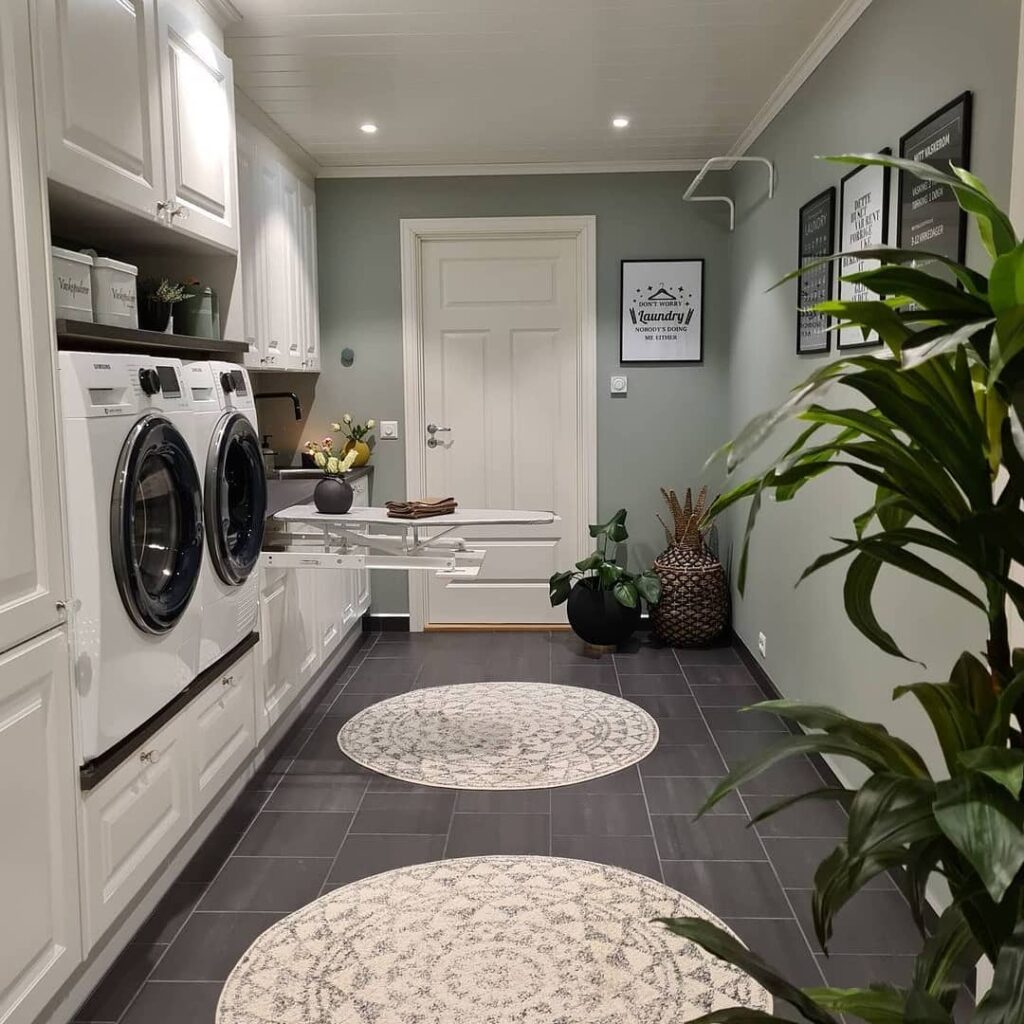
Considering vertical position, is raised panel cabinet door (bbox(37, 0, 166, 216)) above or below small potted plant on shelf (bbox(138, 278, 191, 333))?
above

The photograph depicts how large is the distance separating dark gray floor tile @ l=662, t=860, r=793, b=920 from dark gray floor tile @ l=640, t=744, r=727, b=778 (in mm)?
655

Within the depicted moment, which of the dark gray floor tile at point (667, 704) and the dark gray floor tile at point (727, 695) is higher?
Result: the dark gray floor tile at point (727, 695)

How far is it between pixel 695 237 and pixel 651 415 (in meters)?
0.96

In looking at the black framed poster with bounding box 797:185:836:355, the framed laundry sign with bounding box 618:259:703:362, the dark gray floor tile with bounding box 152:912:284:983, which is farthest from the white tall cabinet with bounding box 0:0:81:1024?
the framed laundry sign with bounding box 618:259:703:362

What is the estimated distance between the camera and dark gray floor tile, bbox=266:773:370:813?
314cm

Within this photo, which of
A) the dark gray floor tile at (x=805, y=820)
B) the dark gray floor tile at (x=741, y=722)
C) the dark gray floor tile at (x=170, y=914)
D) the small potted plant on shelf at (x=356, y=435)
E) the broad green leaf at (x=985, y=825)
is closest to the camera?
the broad green leaf at (x=985, y=825)

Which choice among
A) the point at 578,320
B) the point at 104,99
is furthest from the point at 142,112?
the point at 578,320

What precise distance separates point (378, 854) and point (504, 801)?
0.50m

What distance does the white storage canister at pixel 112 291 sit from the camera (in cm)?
227

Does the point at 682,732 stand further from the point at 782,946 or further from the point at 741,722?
the point at 782,946

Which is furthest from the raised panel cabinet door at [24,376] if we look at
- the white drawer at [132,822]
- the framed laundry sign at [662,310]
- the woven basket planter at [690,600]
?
the framed laundry sign at [662,310]

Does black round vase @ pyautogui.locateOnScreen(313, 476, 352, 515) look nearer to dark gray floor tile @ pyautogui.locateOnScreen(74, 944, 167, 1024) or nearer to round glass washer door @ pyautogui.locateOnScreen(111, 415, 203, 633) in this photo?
round glass washer door @ pyautogui.locateOnScreen(111, 415, 203, 633)

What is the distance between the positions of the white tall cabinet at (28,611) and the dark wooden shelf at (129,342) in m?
0.17

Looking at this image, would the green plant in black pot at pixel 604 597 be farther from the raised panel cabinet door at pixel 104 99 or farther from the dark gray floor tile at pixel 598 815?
the raised panel cabinet door at pixel 104 99
